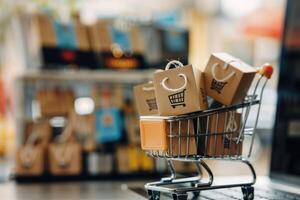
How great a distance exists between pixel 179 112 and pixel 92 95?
2062 mm

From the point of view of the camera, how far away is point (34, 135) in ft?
9.56

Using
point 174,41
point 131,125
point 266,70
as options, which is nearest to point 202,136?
point 266,70

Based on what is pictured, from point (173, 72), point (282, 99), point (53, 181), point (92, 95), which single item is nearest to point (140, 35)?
point (92, 95)

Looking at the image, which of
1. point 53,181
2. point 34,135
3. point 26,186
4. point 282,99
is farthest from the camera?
point 34,135

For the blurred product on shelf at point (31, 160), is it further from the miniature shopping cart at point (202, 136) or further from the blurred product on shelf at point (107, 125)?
the miniature shopping cart at point (202, 136)

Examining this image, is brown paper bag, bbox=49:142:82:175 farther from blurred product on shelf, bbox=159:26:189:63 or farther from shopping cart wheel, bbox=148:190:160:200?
shopping cart wheel, bbox=148:190:160:200

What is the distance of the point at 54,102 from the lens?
2924 mm

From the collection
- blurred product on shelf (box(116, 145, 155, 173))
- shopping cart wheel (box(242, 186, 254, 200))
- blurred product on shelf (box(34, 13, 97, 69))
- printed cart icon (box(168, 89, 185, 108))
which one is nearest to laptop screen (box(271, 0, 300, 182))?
shopping cart wheel (box(242, 186, 254, 200))

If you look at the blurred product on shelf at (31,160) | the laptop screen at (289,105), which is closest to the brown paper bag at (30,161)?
the blurred product on shelf at (31,160)

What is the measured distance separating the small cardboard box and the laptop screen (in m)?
1.00

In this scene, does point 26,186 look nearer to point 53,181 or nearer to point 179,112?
point 53,181

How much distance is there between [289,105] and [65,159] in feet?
4.84

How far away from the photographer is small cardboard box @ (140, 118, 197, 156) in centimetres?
102

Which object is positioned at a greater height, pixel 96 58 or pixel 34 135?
pixel 96 58
